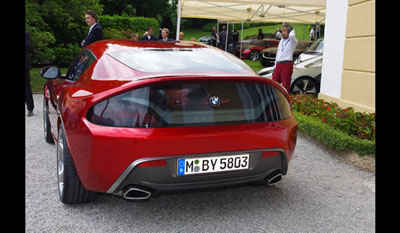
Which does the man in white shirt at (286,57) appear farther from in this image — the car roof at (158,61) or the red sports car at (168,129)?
the red sports car at (168,129)

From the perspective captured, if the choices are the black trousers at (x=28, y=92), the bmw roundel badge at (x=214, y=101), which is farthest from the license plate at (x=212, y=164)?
the black trousers at (x=28, y=92)

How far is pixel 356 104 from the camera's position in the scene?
6.90 meters

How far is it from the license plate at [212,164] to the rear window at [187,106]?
0.26m

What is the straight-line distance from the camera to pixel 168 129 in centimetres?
284

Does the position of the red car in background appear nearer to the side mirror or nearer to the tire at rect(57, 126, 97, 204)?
the side mirror

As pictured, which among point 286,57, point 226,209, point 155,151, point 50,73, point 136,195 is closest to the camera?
point 155,151

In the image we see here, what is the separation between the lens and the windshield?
124 inches

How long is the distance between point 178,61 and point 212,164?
3.07 ft

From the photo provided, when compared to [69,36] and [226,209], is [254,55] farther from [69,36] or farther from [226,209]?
[226,209]

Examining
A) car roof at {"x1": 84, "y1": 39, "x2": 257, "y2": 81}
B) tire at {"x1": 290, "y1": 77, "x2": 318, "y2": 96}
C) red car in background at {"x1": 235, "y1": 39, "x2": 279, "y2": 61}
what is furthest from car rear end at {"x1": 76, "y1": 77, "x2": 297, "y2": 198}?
red car in background at {"x1": 235, "y1": 39, "x2": 279, "y2": 61}

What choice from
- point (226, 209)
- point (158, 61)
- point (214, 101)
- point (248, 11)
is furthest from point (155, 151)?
point (248, 11)

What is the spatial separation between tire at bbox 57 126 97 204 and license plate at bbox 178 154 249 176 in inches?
37.7

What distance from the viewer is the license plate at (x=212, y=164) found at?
286cm
